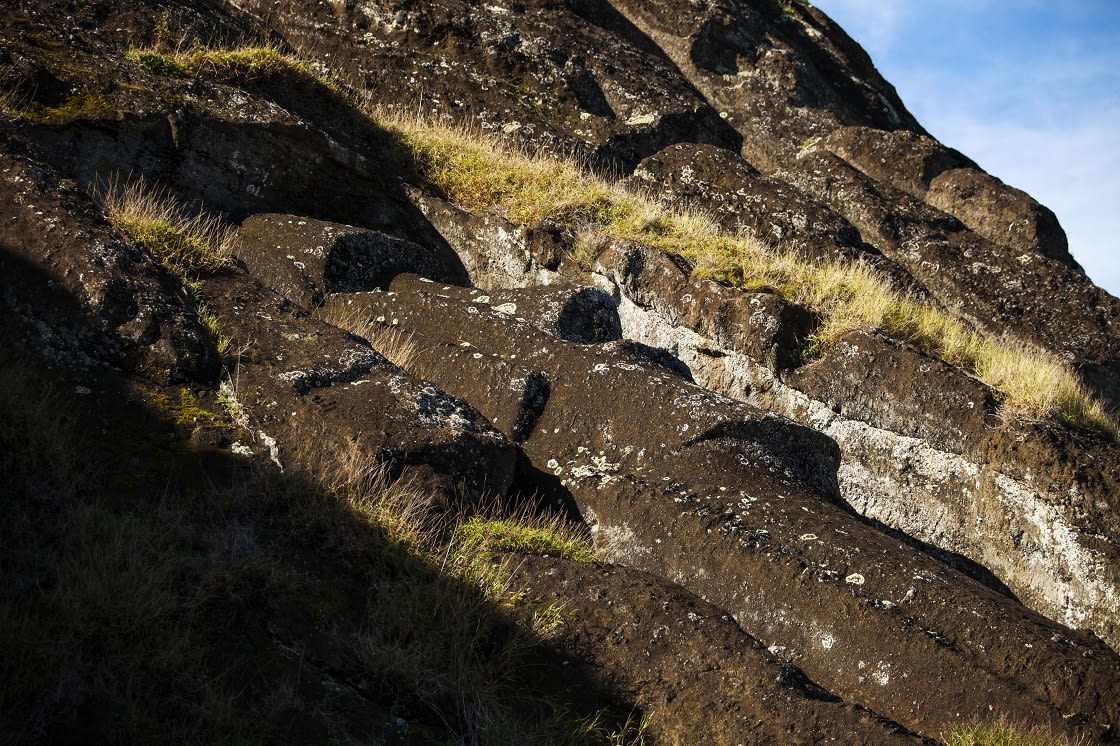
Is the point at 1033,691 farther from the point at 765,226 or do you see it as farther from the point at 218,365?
the point at 765,226

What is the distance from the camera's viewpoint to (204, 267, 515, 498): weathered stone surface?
5.14 m

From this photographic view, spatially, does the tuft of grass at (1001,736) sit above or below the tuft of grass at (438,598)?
above

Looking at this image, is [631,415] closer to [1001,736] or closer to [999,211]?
[1001,736]

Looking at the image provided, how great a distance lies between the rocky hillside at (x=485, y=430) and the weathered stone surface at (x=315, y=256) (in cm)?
4

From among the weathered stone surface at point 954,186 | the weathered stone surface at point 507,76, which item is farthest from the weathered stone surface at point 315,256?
the weathered stone surface at point 954,186

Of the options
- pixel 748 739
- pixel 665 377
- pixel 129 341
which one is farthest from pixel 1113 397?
pixel 129 341

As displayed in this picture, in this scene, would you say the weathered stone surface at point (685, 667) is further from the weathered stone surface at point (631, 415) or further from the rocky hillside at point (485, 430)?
the weathered stone surface at point (631, 415)

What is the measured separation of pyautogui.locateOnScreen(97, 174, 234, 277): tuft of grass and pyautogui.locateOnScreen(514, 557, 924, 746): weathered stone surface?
3.41 metres

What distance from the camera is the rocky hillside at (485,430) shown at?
3932 mm

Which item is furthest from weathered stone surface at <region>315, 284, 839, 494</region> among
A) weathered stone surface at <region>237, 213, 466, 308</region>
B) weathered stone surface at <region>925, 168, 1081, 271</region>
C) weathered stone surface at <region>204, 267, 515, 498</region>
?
weathered stone surface at <region>925, 168, 1081, 271</region>

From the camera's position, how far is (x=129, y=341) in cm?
535

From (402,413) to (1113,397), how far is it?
8987 mm

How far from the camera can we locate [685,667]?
4.32 metres

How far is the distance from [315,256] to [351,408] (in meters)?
2.72
